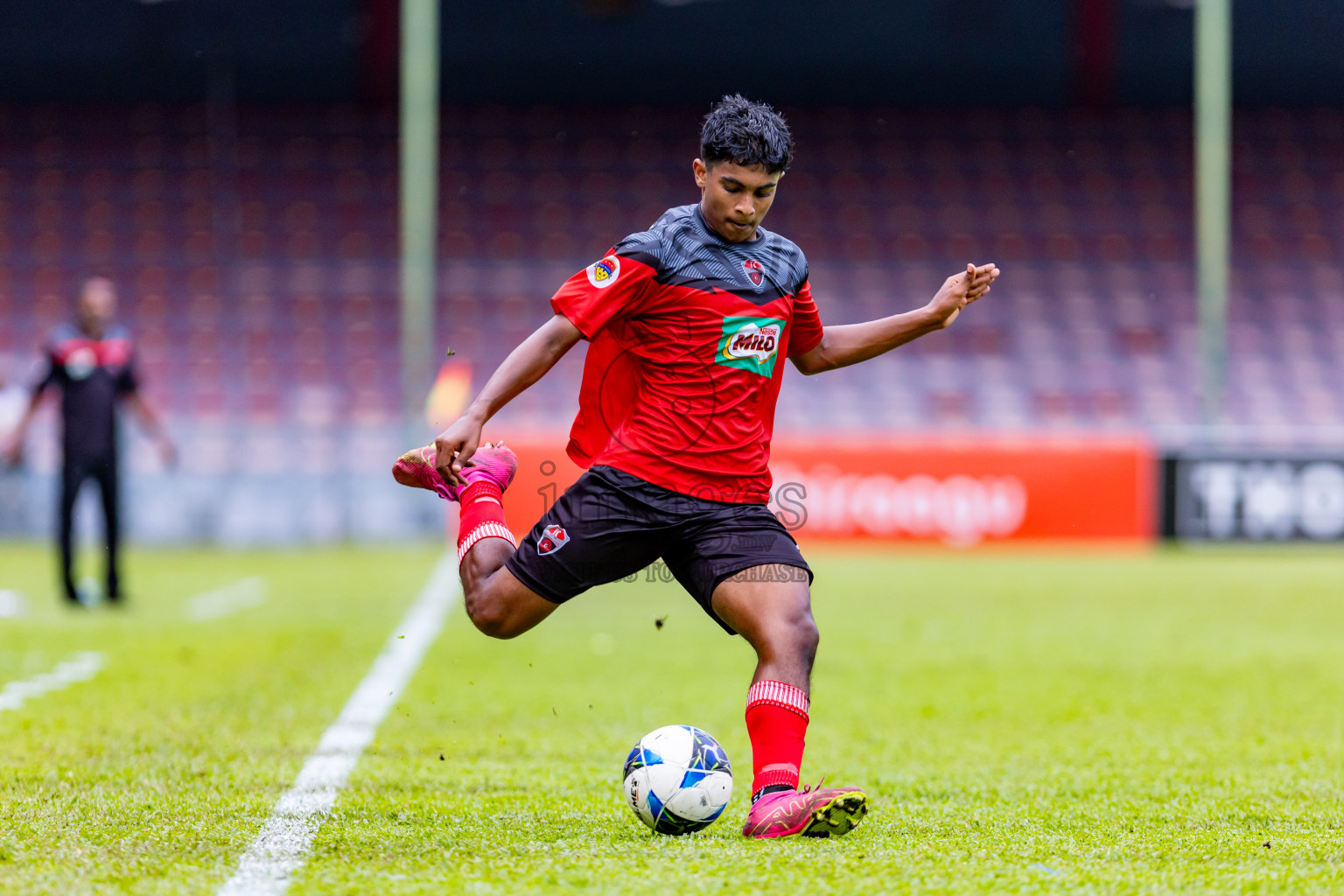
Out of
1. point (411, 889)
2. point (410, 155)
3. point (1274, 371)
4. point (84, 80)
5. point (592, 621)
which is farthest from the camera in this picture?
point (84, 80)

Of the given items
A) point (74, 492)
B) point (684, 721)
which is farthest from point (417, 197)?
point (684, 721)

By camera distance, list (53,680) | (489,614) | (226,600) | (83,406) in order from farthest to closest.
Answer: (226,600)
(83,406)
(53,680)
(489,614)

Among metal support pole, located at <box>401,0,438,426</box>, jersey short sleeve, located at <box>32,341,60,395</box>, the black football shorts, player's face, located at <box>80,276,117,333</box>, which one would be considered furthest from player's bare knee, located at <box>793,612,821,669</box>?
metal support pole, located at <box>401,0,438,426</box>

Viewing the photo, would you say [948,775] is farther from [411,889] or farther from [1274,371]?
[1274,371]

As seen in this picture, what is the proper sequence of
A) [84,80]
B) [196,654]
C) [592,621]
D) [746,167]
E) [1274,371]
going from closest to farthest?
[746,167], [196,654], [592,621], [1274,371], [84,80]

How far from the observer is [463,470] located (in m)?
4.60

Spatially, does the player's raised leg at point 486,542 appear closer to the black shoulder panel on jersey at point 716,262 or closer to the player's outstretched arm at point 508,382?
the player's outstretched arm at point 508,382

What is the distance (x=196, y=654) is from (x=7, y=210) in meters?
16.1

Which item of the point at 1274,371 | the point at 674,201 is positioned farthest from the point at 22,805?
the point at 1274,371

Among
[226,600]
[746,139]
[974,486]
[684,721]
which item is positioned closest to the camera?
[746,139]

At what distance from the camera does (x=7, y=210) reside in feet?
71.7

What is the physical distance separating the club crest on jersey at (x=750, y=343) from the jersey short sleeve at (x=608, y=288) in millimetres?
249

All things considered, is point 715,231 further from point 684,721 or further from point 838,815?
point 684,721

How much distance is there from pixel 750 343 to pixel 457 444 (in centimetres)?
80
